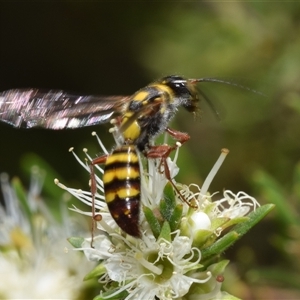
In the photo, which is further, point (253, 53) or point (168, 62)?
point (168, 62)

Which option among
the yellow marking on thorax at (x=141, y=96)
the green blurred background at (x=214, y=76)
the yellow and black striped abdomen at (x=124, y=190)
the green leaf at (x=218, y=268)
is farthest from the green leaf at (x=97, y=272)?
the green blurred background at (x=214, y=76)

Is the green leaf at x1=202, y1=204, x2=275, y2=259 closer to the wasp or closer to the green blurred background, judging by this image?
the wasp

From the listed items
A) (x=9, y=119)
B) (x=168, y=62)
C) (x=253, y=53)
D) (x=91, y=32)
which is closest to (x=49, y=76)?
(x=91, y=32)

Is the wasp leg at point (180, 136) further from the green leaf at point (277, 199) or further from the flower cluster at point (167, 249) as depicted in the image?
the green leaf at point (277, 199)

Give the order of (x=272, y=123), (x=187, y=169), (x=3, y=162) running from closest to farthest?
1. (x=187, y=169)
2. (x=272, y=123)
3. (x=3, y=162)

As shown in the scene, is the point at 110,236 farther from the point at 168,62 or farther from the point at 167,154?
the point at 168,62

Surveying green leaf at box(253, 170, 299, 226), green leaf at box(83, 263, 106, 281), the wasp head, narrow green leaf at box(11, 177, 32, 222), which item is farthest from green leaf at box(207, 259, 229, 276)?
narrow green leaf at box(11, 177, 32, 222)

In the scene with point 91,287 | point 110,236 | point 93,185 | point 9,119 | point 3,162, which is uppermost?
point 9,119
